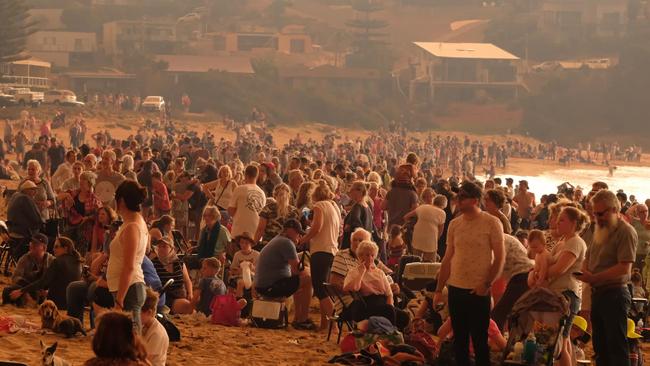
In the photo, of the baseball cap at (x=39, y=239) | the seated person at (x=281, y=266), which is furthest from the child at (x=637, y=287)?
the baseball cap at (x=39, y=239)

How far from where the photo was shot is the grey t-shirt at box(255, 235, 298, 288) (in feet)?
36.7

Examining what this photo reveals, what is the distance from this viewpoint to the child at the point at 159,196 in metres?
15.7

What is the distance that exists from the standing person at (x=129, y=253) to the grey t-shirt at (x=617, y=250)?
302 centimetres

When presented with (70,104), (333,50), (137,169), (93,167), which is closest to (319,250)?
(93,167)

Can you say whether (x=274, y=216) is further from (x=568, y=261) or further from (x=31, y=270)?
(x=568, y=261)

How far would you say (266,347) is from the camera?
10391mm

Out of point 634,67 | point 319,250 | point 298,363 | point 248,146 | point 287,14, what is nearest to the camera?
point 298,363

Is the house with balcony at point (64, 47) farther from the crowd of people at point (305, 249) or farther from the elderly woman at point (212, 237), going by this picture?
the elderly woman at point (212, 237)

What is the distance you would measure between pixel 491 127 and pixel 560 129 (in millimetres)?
5418

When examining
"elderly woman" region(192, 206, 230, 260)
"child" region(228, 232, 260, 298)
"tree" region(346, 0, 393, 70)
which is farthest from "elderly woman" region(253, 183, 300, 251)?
"tree" region(346, 0, 393, 70)

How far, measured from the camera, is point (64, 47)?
97.2 meters

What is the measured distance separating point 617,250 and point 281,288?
3.99m

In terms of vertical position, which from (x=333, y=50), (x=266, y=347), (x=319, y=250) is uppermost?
(x=333, y=50)

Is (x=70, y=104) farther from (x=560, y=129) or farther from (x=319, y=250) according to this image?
(x=319, y=250)
